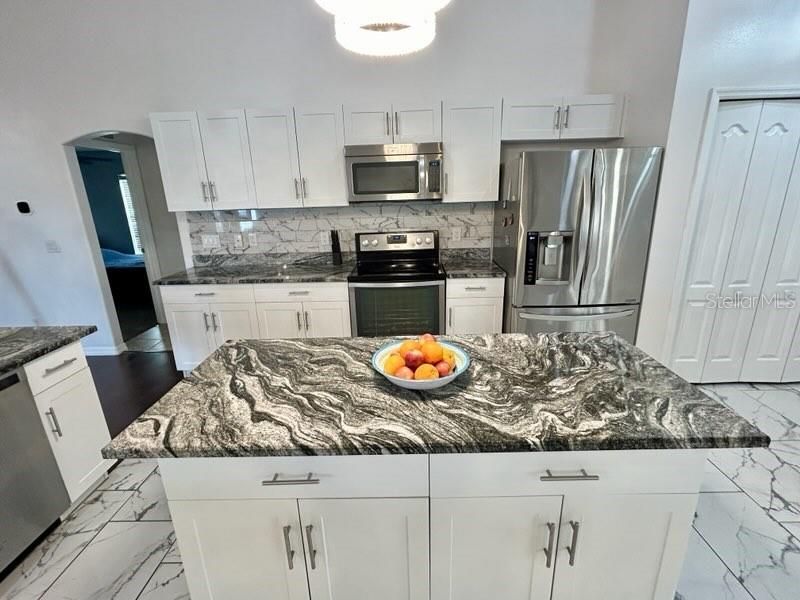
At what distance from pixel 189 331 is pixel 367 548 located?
2673 mm

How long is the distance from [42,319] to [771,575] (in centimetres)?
575

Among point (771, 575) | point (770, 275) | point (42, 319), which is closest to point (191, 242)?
point (42, 319)

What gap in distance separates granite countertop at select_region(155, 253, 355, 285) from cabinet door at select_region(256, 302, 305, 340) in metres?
0.22

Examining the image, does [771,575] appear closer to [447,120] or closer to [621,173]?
[621,173]

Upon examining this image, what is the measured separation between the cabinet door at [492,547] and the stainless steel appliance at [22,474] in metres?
1.78

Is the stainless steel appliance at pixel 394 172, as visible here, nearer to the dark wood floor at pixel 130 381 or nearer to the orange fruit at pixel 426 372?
the orange fruit at pixel 426 372

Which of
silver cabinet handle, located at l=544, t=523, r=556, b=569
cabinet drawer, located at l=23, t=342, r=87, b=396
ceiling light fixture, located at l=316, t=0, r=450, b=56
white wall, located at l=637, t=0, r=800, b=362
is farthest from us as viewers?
white wall, located at l=637, t=0, r=800, b=362

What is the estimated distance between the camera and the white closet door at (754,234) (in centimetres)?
233

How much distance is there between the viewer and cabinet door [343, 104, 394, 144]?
284 centimetres

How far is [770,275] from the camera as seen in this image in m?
2.58

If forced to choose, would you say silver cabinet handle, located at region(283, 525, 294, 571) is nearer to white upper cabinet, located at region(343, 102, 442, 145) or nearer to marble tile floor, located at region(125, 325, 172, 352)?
white upper cabinet, located at region(343, 102, 442, 145)

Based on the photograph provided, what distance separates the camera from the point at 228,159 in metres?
2.95

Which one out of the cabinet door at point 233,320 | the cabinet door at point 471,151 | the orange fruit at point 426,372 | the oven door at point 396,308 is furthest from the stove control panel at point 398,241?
the orange fruit at point 426,372

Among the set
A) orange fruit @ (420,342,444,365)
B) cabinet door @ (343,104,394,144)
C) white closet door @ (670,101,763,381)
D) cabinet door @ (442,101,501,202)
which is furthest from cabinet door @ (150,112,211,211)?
white closet door @ (670,101,763,381)
